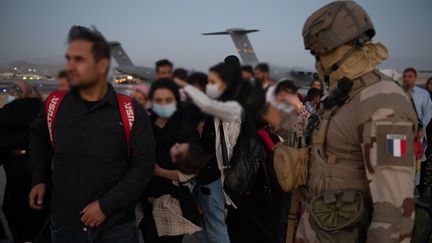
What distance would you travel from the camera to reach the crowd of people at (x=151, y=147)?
1.38m

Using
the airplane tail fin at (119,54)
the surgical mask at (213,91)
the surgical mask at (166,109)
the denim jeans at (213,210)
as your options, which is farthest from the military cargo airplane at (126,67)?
the denim jeans at (213,210)

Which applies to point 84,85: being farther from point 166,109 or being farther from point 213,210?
point 213,210

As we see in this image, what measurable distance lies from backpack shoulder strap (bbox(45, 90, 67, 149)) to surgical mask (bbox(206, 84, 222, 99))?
120 centimetres

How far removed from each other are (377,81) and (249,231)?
8.45ft

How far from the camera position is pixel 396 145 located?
1604mm

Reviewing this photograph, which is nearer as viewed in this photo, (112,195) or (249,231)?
(112,195)

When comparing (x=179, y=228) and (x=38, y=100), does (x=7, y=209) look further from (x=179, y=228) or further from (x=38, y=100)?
(x=179, y=228)

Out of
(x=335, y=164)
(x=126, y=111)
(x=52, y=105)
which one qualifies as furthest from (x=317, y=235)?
(x=52, y=105)

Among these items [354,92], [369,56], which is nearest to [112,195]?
[354,92]

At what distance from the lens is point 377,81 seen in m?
1.80

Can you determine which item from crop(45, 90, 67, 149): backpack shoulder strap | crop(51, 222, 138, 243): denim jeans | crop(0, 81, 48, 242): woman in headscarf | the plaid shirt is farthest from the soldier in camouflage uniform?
crop(0, 81, 48, 242): woman in headscarf

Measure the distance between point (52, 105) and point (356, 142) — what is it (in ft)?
5.65

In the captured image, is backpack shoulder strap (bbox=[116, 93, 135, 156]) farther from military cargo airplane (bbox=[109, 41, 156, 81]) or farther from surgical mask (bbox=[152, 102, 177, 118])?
surgical mask (bbox=[152, 102, 177, 118])

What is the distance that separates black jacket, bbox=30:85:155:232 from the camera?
215 centimetres
